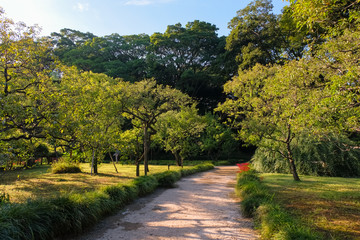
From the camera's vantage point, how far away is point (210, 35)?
36.7 meters

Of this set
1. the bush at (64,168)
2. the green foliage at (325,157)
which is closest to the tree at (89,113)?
the bush at (64,168)

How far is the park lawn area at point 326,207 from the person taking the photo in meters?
4.50

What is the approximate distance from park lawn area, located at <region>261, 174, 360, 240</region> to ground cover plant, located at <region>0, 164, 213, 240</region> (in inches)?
201

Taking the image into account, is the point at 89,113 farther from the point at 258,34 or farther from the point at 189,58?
the point at 189,58

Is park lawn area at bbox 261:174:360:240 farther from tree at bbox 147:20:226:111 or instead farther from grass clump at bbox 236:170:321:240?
tree at bbox 147:20:226:111

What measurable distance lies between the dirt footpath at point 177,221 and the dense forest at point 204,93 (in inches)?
112

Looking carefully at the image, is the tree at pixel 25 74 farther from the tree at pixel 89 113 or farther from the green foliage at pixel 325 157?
the green foliage at pixel 325 157

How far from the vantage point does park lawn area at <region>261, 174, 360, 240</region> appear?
14.8 feet

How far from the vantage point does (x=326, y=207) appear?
20.2 ft

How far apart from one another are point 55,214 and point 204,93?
3366 centimetres

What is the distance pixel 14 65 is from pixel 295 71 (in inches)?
361

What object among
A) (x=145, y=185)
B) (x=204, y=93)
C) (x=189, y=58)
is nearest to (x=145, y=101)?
(x=145, y=185)

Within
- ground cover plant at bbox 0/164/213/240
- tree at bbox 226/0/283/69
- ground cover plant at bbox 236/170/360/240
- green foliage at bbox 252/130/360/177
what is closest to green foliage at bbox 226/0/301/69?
tree at bbox 226/0/283/69

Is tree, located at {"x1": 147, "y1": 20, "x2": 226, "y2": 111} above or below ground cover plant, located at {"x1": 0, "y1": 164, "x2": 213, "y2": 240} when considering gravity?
above
